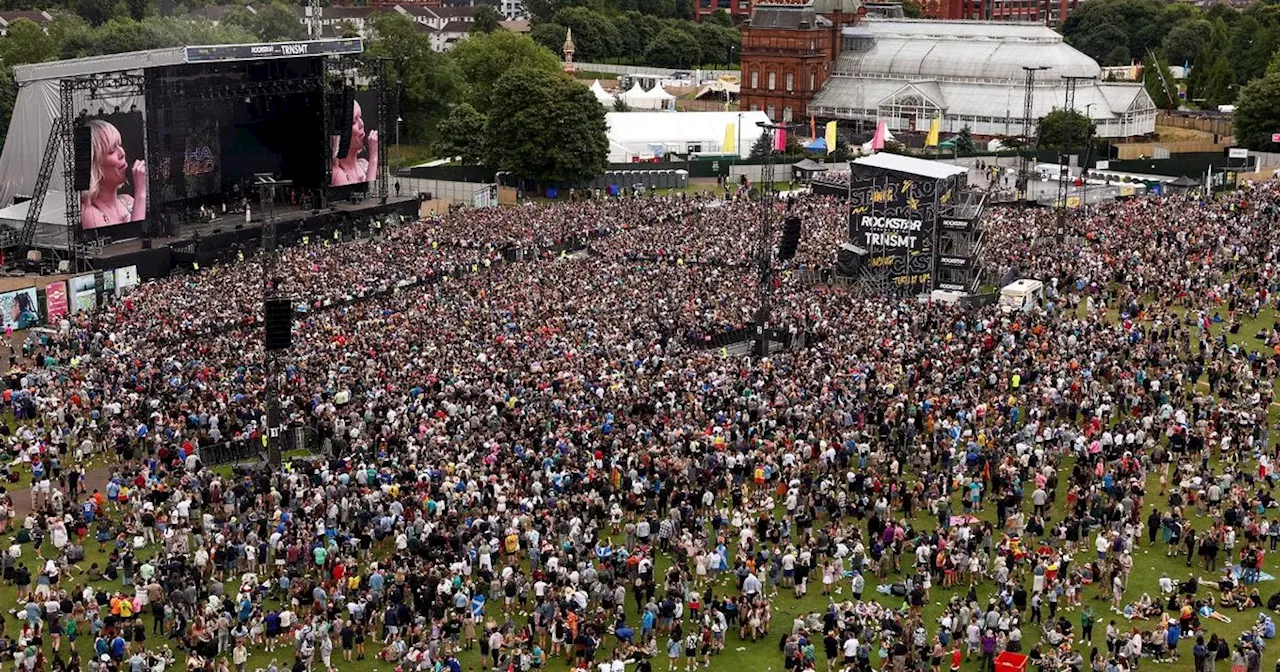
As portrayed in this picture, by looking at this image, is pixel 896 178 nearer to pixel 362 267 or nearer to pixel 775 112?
pixel 362 267

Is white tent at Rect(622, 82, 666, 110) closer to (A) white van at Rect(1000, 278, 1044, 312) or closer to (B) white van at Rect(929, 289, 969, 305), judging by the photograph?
(B) white van at Rect(929, 289, 969, 305)

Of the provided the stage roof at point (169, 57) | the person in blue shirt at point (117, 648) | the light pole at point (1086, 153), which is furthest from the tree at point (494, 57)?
the person in blue shirt at point (117, 648)

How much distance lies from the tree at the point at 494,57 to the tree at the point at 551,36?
25.8 meters

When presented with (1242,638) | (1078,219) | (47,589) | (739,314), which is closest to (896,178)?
(739,314)

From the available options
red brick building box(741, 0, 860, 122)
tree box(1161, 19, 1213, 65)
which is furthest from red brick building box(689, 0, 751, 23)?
red brick building box(741, 0, 860, 122)

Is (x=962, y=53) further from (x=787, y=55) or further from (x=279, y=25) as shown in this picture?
(x=279, y=25)

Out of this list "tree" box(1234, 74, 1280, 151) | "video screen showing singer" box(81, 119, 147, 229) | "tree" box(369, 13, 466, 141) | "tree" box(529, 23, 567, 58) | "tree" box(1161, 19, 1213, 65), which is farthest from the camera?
"tree" box(1161, 19, 1213, 65)

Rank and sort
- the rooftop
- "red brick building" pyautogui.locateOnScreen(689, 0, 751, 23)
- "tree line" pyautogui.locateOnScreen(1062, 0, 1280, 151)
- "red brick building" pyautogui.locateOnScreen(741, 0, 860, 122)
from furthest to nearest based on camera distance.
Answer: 1. "red brick building" pyautogui.locateOnScreen(689, 0, 751, 23)
2. "red brick building" pyautogui.locateOnScreen(741, 0, 860, 122)
3. the rooftop
4. "tree line" pyautogui.locateOnScreen(1062, 0, 1280, 151)

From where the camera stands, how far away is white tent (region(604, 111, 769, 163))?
86562mm

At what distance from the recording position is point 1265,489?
31.2 metres

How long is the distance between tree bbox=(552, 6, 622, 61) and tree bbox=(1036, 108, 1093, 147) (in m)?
54.3

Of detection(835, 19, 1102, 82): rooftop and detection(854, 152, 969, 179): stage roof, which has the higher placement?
detection(835, 19, 1102, 82): rooftop

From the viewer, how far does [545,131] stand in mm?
75438

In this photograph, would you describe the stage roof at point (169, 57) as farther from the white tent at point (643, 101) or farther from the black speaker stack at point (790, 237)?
the white tent at point (643, 101)
